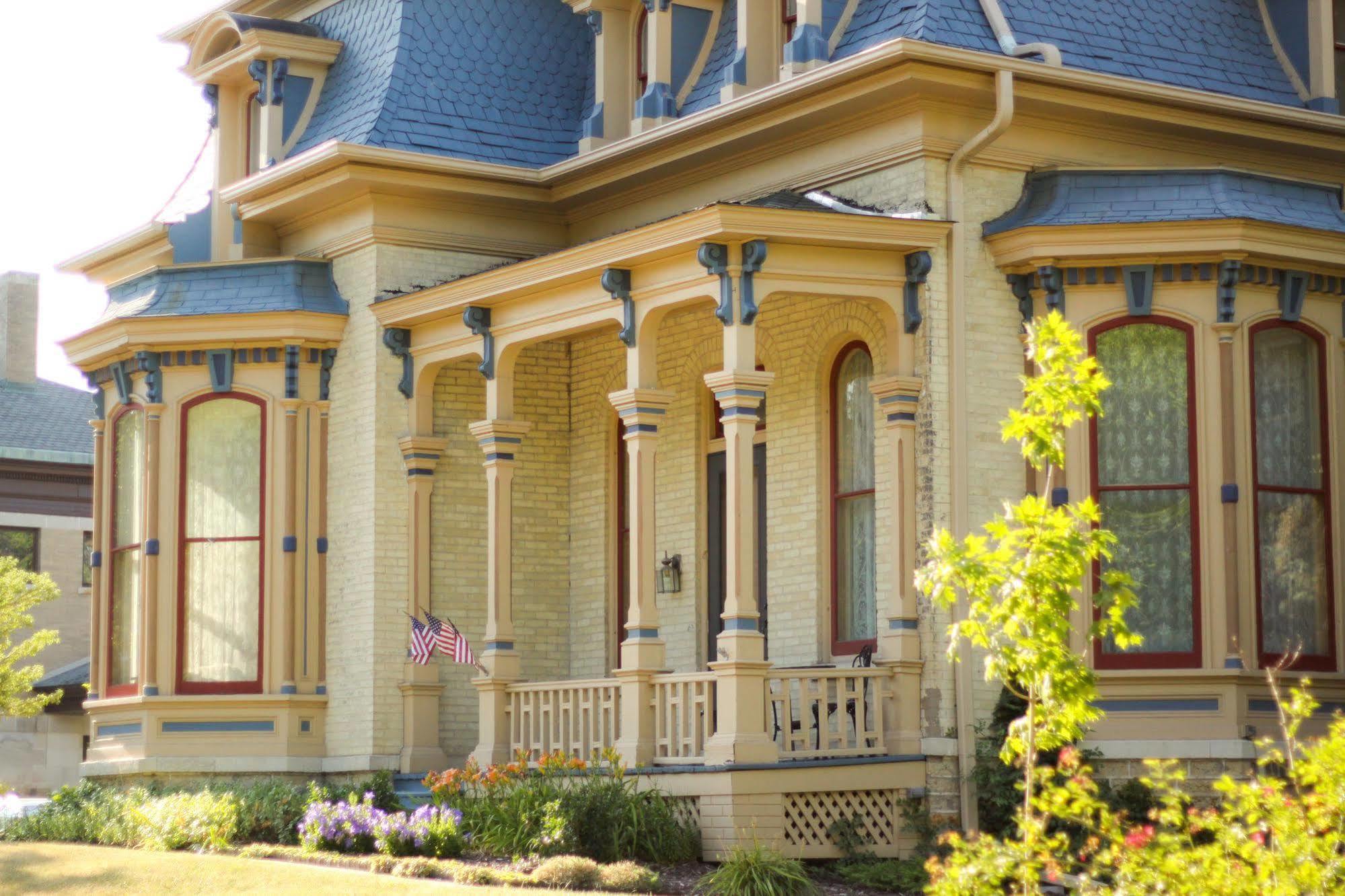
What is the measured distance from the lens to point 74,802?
2111cm

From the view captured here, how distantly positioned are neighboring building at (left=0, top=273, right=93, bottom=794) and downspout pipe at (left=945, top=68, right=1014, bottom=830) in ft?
72.3

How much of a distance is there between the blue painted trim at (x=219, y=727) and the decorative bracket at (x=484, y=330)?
4.24m

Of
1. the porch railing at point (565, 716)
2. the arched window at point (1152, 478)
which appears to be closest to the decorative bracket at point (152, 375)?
the porch railing at point (565, 716)

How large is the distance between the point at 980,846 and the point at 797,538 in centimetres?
885

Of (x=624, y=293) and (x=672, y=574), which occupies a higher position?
(x=624, y=293)

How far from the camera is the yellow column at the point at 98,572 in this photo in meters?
22.2

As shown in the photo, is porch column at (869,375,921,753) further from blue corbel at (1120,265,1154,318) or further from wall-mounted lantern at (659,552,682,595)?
wall-mounted lantern at (659,552,682,595)

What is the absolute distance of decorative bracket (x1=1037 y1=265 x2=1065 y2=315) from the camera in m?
17.7

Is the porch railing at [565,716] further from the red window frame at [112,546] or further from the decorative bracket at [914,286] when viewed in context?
the red window frame at [112,546]

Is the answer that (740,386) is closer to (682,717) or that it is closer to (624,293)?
(624,293)

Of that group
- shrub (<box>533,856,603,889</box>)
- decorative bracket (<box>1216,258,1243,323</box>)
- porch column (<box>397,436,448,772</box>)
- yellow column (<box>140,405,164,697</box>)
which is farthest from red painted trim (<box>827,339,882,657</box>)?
yellow column (<box>140,405,164,697</box>)

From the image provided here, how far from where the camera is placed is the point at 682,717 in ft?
56.5

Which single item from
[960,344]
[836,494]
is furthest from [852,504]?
[960,344]

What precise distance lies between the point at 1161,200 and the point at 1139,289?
2.61 feet
